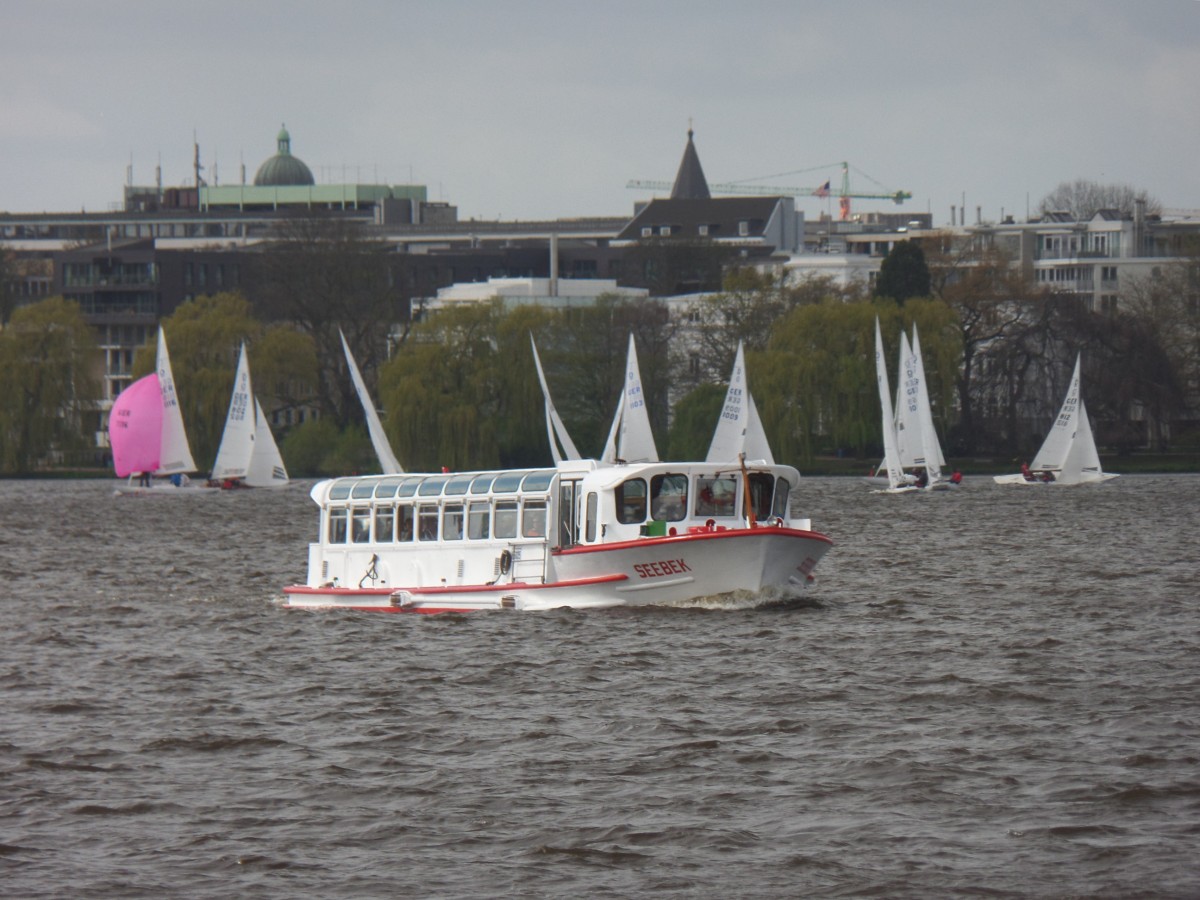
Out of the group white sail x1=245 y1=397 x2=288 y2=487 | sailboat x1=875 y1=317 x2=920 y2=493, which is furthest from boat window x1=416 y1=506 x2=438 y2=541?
white sail x1=245 y1=397 x2=288 y2=487

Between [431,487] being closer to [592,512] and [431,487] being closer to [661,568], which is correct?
[592,512]

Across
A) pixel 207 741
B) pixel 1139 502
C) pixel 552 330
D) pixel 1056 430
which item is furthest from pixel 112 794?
pixel 552 330

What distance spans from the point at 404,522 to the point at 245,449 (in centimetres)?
7633

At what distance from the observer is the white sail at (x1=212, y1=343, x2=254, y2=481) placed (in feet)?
405

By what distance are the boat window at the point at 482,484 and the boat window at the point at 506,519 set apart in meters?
0.52

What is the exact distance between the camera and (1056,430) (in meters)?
120

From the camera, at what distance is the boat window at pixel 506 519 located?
1855 inches

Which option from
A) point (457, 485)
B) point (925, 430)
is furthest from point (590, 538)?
point (925, 430)

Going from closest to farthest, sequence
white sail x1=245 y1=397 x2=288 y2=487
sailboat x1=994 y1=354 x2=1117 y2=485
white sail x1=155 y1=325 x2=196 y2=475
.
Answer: sailboat x1=994 y1=354 x2=1117 y2=485 < white sail x1=155 y1=325 x2=196 y2=475 < white sail x1=245 y1=397 x2=288 y2=487

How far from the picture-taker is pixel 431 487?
49.6m

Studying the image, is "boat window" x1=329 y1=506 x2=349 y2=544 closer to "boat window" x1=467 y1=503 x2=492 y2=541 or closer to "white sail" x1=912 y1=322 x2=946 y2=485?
"boat window" x1=467 y1=503 x2=492 y2=541

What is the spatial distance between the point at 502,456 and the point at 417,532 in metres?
82.8

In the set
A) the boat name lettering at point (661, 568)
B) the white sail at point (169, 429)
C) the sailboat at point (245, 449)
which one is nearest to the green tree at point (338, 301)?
the sailboat at point (245, 449)

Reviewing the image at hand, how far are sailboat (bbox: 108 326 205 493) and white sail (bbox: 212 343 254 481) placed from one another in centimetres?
201
